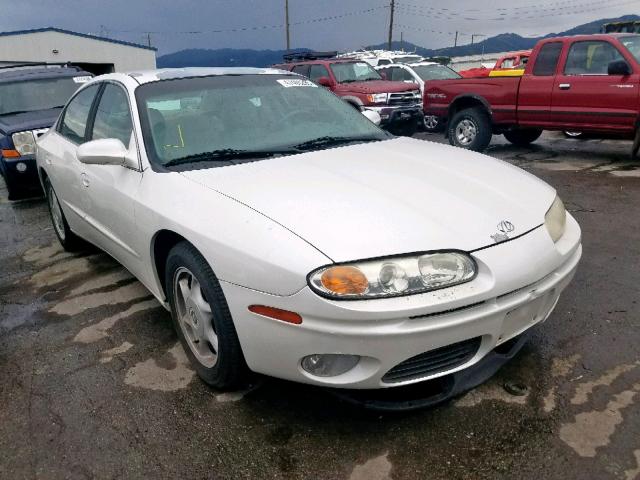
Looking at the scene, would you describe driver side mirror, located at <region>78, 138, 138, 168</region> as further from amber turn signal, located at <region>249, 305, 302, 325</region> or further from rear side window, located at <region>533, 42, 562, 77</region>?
rear side window, located at <region>533, 42, 562, 77</region>

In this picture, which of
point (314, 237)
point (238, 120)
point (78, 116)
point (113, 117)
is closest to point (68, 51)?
point (78, 116)

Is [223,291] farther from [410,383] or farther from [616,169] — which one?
[616,169]

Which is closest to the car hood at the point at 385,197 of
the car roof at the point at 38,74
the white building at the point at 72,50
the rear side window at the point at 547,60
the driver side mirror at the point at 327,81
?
the rear side window at the point at 547,60

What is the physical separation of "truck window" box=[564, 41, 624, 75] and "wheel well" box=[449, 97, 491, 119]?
4.68ft

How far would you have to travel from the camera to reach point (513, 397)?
7.82 feet

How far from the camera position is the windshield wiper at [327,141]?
9.87ft

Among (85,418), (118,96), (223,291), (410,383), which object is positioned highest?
(118,96)

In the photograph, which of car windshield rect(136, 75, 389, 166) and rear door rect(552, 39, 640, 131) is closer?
car windshield rect(136, 75, 389, 166)

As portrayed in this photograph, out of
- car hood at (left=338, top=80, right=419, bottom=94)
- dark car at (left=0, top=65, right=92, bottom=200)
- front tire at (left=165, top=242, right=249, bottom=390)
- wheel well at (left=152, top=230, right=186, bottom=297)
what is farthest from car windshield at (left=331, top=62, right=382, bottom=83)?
front tire at (left=165, top=242, right=249, bottom=390)

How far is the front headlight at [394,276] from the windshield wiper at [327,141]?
1.27 metres

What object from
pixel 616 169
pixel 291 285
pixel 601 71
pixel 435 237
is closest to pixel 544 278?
pixel 435 237

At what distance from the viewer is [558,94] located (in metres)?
7.67

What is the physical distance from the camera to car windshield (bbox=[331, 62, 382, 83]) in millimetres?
11562

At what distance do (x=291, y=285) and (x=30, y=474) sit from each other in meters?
1.31
